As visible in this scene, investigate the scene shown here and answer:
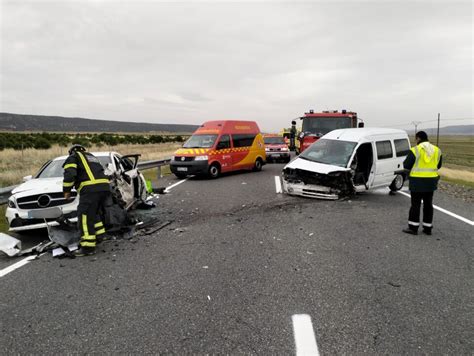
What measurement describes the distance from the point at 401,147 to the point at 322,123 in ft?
19.5

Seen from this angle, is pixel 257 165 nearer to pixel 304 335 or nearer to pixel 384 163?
pixel 384 163

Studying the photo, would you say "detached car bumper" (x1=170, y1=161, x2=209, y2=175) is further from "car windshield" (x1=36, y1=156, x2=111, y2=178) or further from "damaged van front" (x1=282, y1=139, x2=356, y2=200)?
"car windshield" (x1=36, y1=156, x2=111, y2=178)

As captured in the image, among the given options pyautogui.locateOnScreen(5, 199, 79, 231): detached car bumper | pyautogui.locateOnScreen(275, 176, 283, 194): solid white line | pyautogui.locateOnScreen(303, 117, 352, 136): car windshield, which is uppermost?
pyautogui.locateOnScreen(303, 117, 352, 136): car windshield

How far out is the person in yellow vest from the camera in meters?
6.02

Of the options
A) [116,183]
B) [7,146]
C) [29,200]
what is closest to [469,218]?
[116,183]

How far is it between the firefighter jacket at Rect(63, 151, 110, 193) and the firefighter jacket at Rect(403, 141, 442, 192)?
552 centimetres

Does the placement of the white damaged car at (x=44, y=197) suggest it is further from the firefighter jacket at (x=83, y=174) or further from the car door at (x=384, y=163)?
the car door at (x=384, y=163)

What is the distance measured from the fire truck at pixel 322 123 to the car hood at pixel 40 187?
11.8 metres

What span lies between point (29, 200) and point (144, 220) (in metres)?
2.14

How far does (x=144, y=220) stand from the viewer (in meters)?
7.09

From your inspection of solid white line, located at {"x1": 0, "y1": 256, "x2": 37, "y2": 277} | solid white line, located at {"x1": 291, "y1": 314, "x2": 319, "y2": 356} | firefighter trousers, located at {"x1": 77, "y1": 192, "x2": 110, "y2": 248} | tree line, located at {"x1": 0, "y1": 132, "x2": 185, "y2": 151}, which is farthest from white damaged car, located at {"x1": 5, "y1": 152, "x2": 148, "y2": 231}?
tree line, located at {"x1": 0, "y1": 132, "x2": 185, "y2": 151}

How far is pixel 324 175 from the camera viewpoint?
903 centimetres

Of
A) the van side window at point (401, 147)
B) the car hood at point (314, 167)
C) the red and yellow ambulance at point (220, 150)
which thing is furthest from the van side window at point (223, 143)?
the van side window at point (401, 147)

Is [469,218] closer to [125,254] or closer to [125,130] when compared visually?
[125,254]
